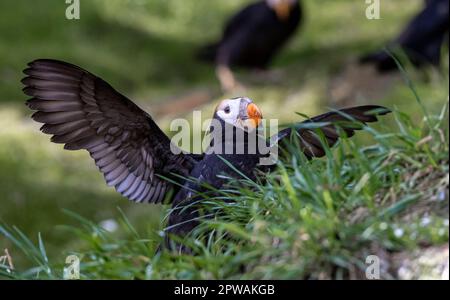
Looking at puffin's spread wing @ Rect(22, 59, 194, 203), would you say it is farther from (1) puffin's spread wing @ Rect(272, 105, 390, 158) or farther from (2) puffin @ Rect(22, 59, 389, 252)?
(1) puffin's spread wing @ Rect(272, 105, 390, 158)

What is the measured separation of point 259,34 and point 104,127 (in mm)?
6243

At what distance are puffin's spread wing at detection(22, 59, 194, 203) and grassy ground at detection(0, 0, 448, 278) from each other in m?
0.35

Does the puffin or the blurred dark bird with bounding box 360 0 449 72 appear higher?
the blurred dark bird with bounding box 360 0 449 72

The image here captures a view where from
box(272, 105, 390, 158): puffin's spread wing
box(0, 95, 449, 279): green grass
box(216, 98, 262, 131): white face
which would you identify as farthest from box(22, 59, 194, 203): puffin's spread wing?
box(0, 95, 449, 279): green grass

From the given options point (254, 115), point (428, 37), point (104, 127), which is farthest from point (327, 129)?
point (428, 37)

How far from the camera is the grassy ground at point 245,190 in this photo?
300 centimetres

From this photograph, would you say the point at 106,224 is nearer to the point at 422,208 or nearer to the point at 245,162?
the point at 245,162

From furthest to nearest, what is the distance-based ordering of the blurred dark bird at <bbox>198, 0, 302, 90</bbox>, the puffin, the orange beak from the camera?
the blurred dark bird at <bbox>198, 0, 302, 90</bbox>, the orange beak, the puffin

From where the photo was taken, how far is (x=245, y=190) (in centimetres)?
344

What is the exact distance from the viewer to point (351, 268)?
2.93 meters

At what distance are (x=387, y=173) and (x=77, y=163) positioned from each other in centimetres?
598

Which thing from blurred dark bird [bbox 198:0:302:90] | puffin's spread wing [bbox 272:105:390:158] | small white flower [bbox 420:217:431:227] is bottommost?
small white flower [bbox 420:217:431:227]

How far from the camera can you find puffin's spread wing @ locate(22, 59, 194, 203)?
413 cm
